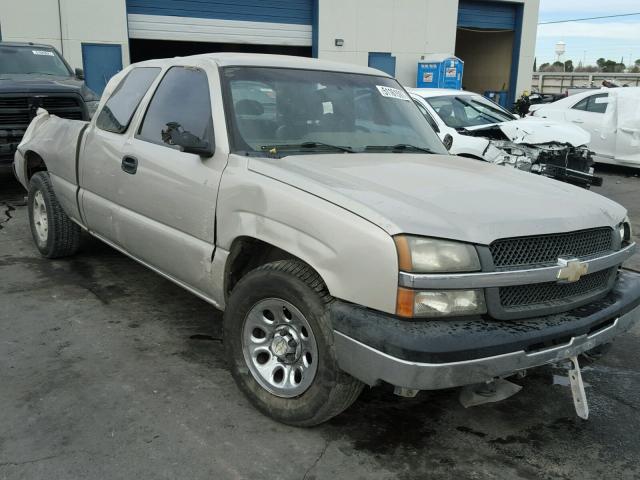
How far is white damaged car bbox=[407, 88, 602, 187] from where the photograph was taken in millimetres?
8117

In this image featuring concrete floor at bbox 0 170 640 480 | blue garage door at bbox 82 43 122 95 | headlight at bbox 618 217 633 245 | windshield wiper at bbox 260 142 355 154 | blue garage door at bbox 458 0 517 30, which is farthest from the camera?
blue garage door at bbox 458 0 517 30

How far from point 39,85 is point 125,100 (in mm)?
4710

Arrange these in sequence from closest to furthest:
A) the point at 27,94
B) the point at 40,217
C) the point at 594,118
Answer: the point at 40,217 < the point at 27,94 < the point at 594,118

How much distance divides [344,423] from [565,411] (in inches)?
49.0

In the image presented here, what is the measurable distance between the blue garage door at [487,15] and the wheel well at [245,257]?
21.3 metres

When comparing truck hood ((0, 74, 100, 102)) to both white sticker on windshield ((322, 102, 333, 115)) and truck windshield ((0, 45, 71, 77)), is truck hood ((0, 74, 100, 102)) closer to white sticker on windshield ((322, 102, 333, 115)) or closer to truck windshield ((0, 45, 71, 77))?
truck windshield ((0, 45, 71, 77))

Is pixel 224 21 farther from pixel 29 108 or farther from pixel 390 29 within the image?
pixel 29 108

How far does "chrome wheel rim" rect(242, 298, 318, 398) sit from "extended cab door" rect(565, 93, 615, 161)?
10.9 meters

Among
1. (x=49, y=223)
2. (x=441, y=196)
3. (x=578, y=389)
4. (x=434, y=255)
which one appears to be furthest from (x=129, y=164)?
(x=578, y=389)

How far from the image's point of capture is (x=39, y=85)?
8438 mm

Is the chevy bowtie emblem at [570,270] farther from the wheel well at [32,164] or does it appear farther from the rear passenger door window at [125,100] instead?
the wheel well at [32,164]

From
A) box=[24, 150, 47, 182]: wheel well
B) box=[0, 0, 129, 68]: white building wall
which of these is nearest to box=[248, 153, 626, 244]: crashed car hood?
box=[24, 150, 47, 182]: wheel well

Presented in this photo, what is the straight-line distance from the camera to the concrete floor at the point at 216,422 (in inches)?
109

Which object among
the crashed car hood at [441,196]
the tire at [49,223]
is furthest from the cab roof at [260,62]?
the tire at [49,223]
